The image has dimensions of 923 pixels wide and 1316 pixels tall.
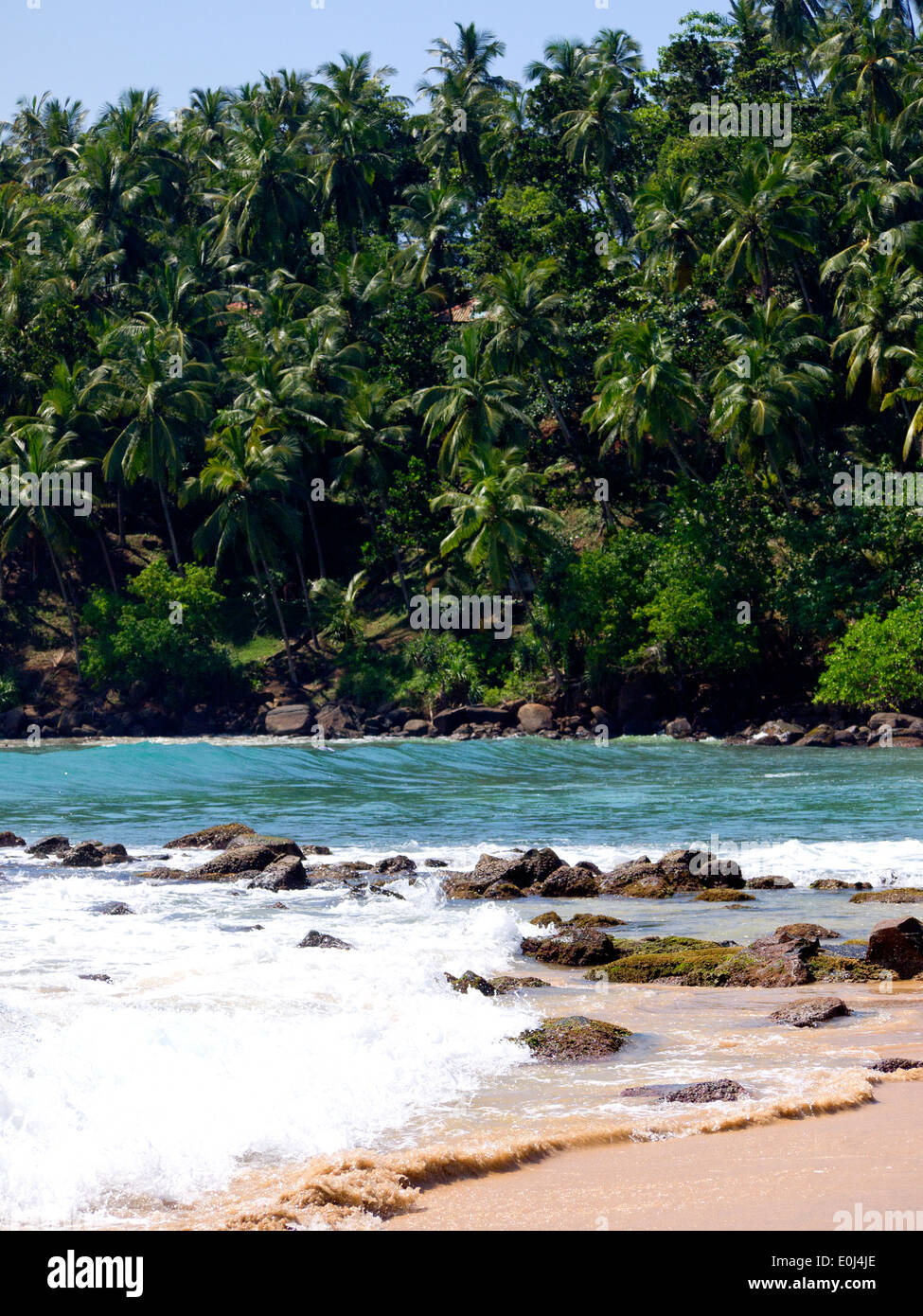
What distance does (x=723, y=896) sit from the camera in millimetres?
14359

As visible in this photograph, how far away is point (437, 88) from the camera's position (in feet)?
200

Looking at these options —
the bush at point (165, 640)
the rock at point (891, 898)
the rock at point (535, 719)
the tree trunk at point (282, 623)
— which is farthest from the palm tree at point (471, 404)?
the rock at point (891, 898)

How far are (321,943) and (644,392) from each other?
32.5m

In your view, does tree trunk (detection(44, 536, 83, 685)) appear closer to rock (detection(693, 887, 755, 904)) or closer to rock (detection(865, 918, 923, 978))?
rock (detection(693, 887, 755, 904))

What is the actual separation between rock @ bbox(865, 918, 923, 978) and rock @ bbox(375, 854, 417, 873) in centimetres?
754

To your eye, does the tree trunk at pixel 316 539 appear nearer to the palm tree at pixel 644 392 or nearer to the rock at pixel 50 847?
the palm tree at pixel 644 392

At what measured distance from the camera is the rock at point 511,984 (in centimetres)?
952

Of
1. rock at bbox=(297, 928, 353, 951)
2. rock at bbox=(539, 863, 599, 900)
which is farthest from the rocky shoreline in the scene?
rock at bbox=(297, 928, 353, 951)

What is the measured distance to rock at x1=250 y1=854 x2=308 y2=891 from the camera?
1546cm

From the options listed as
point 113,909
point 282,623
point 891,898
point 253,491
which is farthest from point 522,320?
point 113,909

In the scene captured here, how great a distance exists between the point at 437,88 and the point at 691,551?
3311 cm

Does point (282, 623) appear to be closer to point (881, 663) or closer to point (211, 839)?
point (881, 663)

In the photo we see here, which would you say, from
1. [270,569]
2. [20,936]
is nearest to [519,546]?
[270,569]
